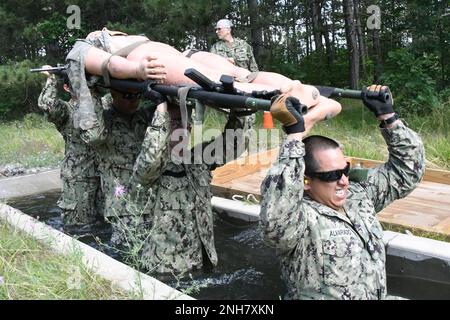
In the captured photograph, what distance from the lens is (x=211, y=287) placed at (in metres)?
3.36

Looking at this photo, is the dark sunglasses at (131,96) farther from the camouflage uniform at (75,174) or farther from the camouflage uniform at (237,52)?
the camouflage uniform at (237,52)

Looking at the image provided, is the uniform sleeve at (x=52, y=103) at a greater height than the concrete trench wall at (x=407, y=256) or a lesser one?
greater

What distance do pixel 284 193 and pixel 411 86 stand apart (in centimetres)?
713

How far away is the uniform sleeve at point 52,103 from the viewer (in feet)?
14.4

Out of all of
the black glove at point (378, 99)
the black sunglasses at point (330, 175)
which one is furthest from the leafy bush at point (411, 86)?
the black sunglasses at point (330, 175)

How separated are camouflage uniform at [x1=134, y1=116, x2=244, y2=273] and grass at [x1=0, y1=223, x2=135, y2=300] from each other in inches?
27.7

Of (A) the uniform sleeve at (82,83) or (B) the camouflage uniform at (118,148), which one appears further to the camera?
(B) the camouflage uniform at (118,148)

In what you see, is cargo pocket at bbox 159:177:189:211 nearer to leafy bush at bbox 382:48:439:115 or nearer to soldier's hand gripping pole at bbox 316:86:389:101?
soldier's hand gripping pole at bbox 316:86:389:101

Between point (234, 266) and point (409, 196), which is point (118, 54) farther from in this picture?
point (409, 196)

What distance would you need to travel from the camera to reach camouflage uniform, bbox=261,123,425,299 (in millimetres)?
2148

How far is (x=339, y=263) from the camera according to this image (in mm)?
→ 2318

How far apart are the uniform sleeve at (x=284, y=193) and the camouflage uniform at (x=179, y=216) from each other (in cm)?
121

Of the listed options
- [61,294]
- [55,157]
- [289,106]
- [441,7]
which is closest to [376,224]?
[289,106]

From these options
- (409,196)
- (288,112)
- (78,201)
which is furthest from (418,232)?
(78,201)
